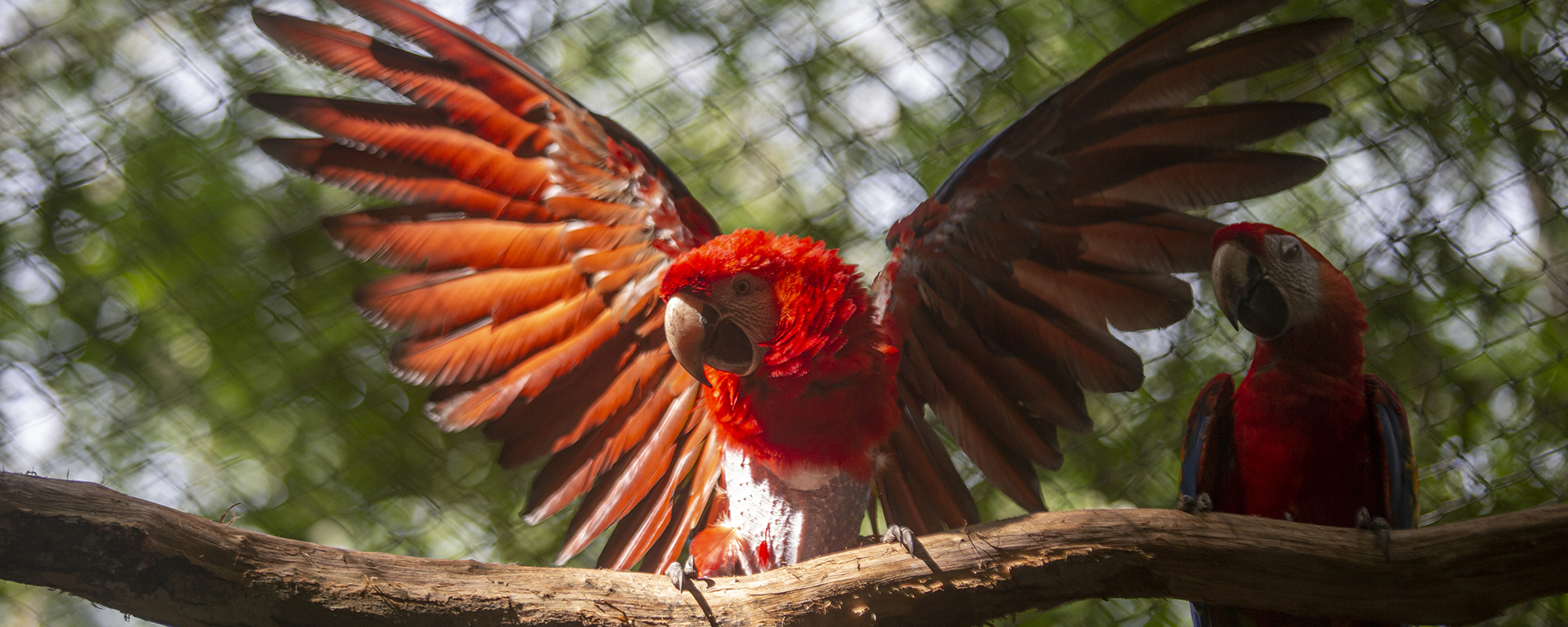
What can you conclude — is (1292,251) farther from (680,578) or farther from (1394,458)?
(680,578)

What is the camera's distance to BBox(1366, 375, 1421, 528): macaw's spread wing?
105 cm

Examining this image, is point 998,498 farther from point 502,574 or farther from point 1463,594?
point 502,574

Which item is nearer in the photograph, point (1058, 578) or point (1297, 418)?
point (1058, 578)

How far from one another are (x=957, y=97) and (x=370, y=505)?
5.66 feet

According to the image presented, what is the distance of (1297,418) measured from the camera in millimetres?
1083

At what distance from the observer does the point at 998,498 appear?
212 centimetres

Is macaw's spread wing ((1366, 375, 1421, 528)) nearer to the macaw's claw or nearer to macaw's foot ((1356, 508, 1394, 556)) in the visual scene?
macaw's foot ((1356, 508, 1394, 556))

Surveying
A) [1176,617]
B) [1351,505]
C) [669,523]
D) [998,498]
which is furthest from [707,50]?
[1176,617]

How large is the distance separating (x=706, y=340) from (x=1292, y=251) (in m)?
0.80

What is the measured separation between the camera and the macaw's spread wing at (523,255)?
3.56 ft

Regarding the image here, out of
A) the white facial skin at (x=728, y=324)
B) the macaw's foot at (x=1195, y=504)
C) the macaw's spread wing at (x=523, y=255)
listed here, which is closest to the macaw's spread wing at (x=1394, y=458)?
the macaw's foot at (x=1195, y=504)

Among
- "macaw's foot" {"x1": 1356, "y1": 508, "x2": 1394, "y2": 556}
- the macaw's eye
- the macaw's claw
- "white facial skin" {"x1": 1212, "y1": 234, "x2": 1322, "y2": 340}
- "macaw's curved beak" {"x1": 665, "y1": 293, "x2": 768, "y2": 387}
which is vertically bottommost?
the macaw's claw

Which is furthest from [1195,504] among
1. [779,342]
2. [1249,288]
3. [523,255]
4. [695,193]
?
[695,193]

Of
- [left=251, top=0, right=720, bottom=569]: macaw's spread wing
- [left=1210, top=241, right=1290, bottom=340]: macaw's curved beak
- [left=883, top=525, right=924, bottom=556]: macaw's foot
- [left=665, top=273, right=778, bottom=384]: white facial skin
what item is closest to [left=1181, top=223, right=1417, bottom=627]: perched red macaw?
[left=1210, top=241, right=1290, bottom=340]: macaw's curved beak
